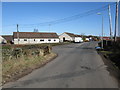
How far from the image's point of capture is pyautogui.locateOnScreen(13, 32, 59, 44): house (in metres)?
57.7

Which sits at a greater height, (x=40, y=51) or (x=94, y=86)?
(x=40, y=51)

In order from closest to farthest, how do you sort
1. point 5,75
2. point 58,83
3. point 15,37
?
point 58,83
point 5,75
point 15,37

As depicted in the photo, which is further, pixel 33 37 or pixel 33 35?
pixel 33 35

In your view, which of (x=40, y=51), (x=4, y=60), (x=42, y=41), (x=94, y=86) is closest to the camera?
(x=94, y=86)

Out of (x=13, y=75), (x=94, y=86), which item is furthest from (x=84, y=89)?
(x=13, y=75)

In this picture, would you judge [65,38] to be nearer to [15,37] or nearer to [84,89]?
[15,37]

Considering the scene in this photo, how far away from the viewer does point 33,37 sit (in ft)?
195

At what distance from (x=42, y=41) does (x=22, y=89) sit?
2167 inches

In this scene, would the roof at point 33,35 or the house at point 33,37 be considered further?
the roof at point 33,35

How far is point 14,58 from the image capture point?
12328 mm

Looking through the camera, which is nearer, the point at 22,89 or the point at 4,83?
the point at 22,89

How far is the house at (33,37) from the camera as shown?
189ft

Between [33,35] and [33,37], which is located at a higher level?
[33,35]

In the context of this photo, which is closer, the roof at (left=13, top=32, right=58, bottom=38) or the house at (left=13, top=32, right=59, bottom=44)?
the house at (left=13, top=32, right=59, bottom=44)
